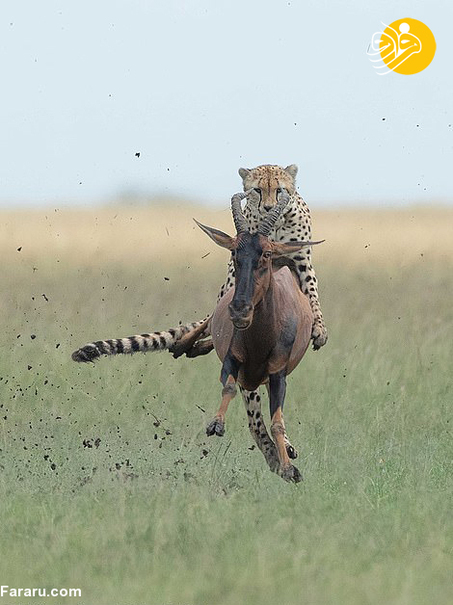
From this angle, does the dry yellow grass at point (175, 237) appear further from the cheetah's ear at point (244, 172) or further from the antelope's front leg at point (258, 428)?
the antelope's front leg at point (258, 428)

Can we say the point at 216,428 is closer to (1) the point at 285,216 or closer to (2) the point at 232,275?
(2) the point at 232,275

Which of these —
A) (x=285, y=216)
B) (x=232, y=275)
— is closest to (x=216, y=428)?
(x=232, y=275)

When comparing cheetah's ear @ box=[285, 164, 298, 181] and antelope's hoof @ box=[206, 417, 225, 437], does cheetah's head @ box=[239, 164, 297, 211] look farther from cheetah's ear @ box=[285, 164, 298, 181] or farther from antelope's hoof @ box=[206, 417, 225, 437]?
antelope's hoof @ box=[206, 417, 225, 437]

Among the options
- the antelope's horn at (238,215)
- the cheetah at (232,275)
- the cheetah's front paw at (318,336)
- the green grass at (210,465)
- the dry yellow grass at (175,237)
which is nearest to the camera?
the green grass at (210,465)

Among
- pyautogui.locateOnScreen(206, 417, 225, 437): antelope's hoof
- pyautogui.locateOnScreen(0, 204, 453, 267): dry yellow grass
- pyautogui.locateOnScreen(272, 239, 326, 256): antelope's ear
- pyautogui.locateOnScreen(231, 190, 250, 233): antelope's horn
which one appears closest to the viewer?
pyautogui.locateOnScreen(206, 417, 225, 437): antelope's hoof

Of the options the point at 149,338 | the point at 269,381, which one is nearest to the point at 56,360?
the point at 149,338

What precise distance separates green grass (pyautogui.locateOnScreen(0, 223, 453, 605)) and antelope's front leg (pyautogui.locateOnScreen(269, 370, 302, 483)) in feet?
0.34

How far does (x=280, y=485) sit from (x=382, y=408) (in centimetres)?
388

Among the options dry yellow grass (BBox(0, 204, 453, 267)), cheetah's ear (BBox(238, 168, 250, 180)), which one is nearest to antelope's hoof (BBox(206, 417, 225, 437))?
cheetah's ear (BBox(238, 168, 250, 180))

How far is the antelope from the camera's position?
796 centimetres

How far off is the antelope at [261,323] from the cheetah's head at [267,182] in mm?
882

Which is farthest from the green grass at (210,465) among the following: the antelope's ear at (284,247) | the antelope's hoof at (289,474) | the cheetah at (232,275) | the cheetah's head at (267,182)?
the cheetah's head at (267,182)

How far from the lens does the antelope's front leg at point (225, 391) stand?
7953 mm

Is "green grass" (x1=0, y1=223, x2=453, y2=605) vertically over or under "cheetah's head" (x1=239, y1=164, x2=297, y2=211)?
under
